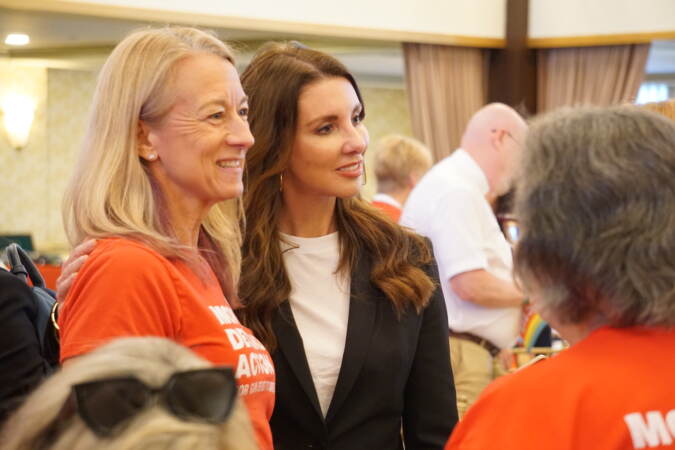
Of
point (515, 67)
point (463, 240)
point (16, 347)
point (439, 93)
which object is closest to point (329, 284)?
point (16, 347)

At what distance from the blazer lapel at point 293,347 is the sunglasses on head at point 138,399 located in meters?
1.20

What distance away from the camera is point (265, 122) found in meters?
2.31

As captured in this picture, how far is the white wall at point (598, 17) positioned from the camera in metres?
8.38

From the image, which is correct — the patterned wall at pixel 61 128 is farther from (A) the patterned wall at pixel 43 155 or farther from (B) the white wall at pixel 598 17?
(B) the white wall at pixel 598 17

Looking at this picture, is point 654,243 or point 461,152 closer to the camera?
point 654,243

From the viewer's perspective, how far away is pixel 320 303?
2289mm

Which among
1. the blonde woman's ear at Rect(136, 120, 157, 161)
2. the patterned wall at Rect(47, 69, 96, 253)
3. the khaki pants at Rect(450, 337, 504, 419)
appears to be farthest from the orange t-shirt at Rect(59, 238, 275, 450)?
the patterned wall at Rect(47, 69, 96, 253)

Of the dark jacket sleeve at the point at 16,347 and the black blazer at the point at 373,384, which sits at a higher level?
the dark jacket sleeve at the point at 16,347

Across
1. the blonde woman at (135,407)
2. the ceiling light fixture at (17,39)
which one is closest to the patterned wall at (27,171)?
the ceiling light fixture at (17,39)

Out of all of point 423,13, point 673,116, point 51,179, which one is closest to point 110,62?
point 673,116

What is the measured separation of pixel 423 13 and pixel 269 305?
649cm

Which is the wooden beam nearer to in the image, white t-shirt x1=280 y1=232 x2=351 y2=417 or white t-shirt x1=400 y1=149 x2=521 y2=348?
white t-shirt x1=400 y1=149 x2=521 y2=348

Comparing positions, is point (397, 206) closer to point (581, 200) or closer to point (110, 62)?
point (110, 62)

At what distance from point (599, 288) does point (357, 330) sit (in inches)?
34.7
